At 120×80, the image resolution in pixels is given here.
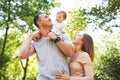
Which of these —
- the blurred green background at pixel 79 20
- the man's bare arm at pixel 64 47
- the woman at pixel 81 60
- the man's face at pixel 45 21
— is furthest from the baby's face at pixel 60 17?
the blurred green background at pixel 79 20

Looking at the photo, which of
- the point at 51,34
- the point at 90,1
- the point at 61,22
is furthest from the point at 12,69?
the point at 51,34

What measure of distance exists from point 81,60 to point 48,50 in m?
0.48

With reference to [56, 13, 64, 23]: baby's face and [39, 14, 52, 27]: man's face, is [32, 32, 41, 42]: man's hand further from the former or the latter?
[56, 13, 64, 23]: baby's face

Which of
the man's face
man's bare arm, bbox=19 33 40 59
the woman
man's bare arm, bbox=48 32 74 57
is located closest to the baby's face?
the woman

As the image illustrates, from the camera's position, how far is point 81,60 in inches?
191

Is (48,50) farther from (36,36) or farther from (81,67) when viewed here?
(81,67)

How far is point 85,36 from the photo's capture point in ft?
16.6

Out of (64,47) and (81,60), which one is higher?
(64,47)

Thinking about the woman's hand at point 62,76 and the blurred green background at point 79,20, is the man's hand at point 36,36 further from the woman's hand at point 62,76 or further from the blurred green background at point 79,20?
the blurred green background at point 79,20

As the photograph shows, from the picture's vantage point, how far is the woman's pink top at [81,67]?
4742 mm

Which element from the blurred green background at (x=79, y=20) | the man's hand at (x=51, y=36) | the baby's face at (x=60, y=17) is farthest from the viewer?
the blurred green background at (x=79, y=20)

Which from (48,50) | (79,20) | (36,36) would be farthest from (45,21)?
(79,20)

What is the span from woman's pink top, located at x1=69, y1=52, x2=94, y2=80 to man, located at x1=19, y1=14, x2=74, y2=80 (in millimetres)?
110

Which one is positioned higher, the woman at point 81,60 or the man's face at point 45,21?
the man's face at point 45,21
